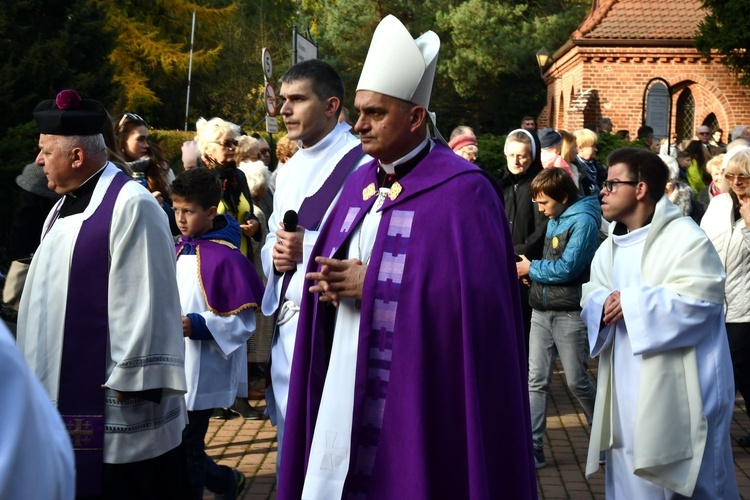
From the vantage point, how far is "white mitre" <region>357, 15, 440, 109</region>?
154 inches

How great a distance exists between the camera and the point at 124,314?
13.8 feet

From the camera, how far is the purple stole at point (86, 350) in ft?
13.7

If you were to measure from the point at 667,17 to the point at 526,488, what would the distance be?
29782 mm

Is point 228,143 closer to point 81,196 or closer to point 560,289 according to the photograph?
point 560,289

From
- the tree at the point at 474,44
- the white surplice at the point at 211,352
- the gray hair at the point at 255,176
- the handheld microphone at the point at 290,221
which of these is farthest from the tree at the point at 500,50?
the handheld microphone at the point at 290,221

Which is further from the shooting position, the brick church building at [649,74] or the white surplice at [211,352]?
the brick church building at [649,74]

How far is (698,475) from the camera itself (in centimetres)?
480

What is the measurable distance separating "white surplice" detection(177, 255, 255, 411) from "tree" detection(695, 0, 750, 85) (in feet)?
88.1

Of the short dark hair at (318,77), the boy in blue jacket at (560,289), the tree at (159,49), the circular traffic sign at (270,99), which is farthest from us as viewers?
the tree at (159,49)

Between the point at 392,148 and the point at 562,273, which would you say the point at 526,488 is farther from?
the point at 562,273

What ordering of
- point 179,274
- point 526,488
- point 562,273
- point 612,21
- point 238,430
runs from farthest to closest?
point 612,21 → point 238,430 → point 562,273 → point 179,274 → point 526,488

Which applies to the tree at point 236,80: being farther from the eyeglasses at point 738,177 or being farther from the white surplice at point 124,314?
the white surplice at point 124,314

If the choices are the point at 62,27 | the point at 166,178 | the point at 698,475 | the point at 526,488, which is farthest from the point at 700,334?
the point at 62,27

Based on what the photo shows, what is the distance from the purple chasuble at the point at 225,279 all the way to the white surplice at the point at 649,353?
5.75ft
